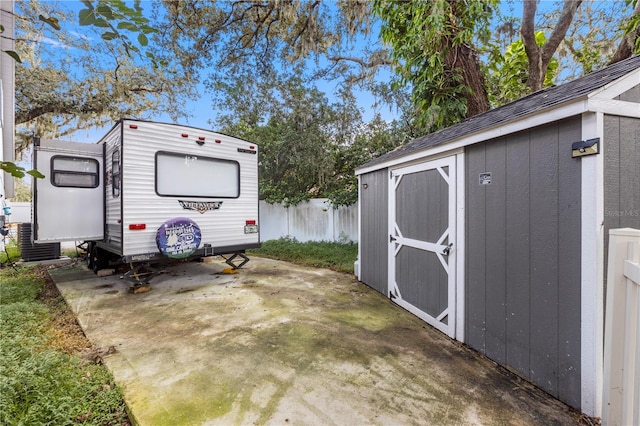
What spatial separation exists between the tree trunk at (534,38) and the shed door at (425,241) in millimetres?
5046

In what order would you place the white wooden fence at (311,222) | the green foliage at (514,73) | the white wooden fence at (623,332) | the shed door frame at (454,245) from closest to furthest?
the white wooden fence at (623,332) < the shed door frame at (454,245) < the green foliage at (514,73) < the white wooden fence at (311,222)

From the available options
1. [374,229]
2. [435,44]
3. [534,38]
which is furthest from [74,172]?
[534,38]

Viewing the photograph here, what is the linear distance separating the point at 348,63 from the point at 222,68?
4.12 metres

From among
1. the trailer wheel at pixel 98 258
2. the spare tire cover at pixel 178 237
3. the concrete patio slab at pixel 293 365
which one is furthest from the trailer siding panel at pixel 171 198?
the trailer wheel at pixel 98 258

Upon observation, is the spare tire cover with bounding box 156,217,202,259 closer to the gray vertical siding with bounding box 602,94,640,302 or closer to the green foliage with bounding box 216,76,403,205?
the green foliage with bounding box 216,76,403,205

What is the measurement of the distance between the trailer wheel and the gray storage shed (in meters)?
6.15

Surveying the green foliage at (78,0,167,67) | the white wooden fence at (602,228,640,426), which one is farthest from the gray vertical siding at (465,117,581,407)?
the green foliage at (78,0,167,67)

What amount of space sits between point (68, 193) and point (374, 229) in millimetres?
5004

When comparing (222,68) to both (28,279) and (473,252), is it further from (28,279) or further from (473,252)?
(473,252)

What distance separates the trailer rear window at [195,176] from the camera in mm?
4711

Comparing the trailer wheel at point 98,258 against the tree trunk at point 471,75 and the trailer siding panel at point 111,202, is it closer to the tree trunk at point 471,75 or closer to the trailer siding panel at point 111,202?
the trailer siding panel at point 111,202

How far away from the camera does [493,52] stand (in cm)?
669

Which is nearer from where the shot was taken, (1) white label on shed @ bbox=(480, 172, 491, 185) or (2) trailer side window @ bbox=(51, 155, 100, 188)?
(1) white label on shed @ bbox=(480, 172, 491, 185)

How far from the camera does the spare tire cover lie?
14.9ft
